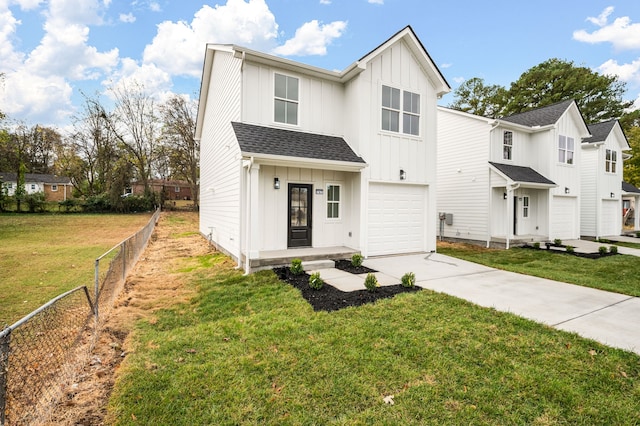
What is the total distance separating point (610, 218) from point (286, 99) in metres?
20.8

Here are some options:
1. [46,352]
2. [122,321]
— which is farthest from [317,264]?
[46,352]

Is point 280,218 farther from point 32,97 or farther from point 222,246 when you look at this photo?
point 32,97

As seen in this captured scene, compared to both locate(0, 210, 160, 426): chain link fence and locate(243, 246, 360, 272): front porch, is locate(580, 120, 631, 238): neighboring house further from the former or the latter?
Answer: locate(0, 210, 160, 426): chain link fence

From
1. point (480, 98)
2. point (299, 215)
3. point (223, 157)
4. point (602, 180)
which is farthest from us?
point (480, 98)

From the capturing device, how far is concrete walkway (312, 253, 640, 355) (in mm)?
4180

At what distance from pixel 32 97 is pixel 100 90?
5185mm

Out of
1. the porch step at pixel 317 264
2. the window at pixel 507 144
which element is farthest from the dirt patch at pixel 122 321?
the window at pixel 507 144

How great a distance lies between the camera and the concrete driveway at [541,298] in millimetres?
4137

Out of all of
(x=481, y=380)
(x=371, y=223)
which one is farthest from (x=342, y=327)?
(x=371, y=223)

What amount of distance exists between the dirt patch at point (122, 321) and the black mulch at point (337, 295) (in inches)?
89.7

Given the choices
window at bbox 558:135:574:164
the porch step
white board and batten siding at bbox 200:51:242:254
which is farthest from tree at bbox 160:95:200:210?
window at bbox 558:135:574:164

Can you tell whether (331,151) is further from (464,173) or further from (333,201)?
(464,173)

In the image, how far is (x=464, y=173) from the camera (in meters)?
14.1

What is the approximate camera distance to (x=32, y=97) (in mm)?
25047
